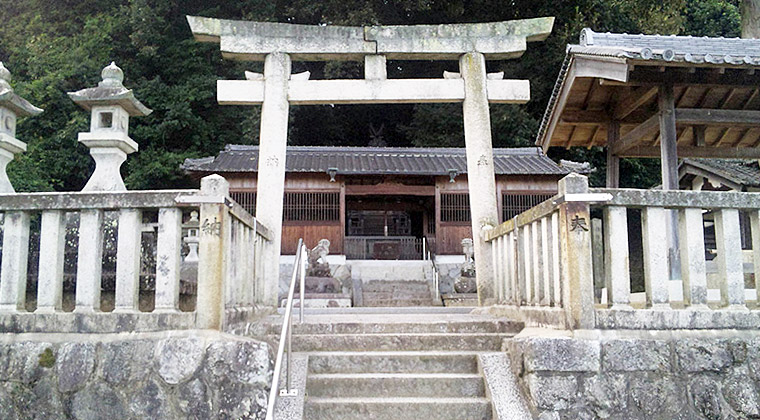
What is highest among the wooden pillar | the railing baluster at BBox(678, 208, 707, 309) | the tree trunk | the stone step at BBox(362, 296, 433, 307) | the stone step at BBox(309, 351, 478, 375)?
the tree trunk

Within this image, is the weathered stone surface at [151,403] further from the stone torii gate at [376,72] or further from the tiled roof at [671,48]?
the tiled roof at [671,48]

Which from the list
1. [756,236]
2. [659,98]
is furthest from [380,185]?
[756,236]

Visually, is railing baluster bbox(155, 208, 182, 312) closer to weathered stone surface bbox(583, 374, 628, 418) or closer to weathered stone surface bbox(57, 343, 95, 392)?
weathered stone surface bbox(57, 343, 95, 392)

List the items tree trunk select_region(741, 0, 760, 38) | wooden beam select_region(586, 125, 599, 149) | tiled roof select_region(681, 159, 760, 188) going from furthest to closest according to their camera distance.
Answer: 1. tree trunk select_region(741, 0, 760, 38)
2. tiled roof select_region(681, 159, 760, 188)
3. wooden beam select_region(586, 125, 599, 149)

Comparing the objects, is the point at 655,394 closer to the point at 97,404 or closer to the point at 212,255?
the point at 212,255

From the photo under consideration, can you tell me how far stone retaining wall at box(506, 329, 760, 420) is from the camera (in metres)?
3.99

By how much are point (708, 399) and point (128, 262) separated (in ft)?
13.1

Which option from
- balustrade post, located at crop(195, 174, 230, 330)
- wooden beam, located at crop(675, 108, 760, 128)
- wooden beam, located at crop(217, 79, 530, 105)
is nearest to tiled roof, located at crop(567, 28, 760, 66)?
wooden beam, located at crop(675, 108, 760, 128)

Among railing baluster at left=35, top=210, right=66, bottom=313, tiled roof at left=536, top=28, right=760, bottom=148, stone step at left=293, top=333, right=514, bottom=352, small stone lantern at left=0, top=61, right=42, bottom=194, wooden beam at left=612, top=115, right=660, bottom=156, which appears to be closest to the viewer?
railing baluster at left=35, top=210, right=66, bottom=313

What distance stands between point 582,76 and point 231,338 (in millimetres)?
5878

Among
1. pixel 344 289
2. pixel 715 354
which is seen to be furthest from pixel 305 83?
pixel 344 289

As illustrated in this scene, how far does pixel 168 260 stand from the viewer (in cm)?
424

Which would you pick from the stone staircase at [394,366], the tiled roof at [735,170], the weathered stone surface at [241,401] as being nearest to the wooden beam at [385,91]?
the stone staircase at [394,366]

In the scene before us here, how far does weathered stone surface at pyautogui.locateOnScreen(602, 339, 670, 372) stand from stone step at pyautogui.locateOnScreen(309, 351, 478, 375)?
3.39 feet
